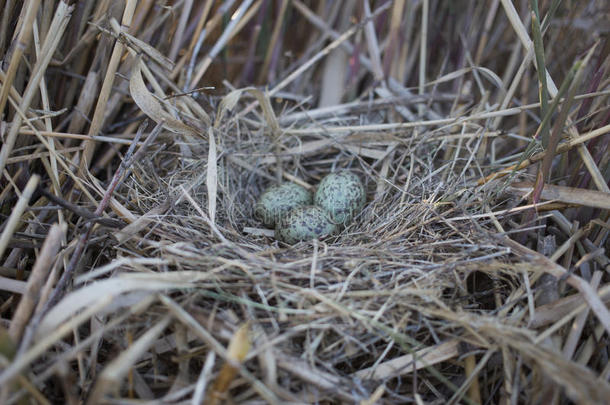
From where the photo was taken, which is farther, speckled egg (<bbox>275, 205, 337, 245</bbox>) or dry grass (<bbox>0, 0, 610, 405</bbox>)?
speckled egg (<bbox>275, 205, 337, 245</bbox>)

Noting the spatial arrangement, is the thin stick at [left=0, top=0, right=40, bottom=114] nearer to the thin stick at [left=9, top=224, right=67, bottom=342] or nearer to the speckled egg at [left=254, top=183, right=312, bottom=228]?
the thin stick at [left=9, top=224, right=67, bottom=342]

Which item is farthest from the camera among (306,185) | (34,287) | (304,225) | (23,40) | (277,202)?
(306,185)

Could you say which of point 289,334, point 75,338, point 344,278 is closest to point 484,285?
point 344,278

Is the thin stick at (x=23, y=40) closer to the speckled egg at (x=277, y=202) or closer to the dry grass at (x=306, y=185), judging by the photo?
the dry grass at (x=306, y=185)

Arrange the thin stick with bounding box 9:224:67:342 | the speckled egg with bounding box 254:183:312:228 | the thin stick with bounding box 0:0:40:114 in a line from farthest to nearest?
the speckled egg with bounding box 254:183:312:228 < the thin stick with bounding box 0:0:40:114 < the thin stick with bounding box 9:224:67:342

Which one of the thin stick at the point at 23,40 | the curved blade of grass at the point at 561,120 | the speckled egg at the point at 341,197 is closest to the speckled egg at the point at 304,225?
Result: the speckled egg at the point at 341,197

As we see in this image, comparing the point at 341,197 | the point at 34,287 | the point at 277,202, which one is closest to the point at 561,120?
the point at 341,197

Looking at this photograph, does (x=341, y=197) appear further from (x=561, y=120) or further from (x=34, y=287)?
(x=34, y=287)

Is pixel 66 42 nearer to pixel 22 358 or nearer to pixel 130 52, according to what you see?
pixel 130 52

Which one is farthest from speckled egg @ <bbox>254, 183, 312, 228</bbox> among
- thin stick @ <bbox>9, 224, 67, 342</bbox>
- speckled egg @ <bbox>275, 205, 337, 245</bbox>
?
thin stick @ <bbox>9, 224, 67, 342</bbox>
